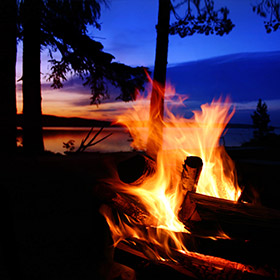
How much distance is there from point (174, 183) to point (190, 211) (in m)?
0.57

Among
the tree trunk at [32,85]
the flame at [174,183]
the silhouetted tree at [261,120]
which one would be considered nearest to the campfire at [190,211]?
the flame at [174,183]

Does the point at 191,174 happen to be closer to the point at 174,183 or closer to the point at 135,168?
the point at 174,183

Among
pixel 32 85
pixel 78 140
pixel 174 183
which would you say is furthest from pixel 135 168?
pixel 78 140

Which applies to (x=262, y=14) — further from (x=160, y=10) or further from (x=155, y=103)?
(x=155, y=103)

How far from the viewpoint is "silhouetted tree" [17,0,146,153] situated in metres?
7.11

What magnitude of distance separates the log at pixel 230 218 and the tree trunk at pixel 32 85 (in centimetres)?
600

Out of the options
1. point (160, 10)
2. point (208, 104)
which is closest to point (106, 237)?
point (208, 104)

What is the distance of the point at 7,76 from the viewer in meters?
5.78

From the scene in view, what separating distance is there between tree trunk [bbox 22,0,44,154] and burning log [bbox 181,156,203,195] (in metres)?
5.65

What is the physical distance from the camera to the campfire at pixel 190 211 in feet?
5.79

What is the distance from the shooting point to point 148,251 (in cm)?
181

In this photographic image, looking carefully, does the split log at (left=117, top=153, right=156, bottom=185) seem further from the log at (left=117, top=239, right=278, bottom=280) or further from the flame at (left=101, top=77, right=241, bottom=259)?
the log at (left=117, top=239, right=278, bottom=280)

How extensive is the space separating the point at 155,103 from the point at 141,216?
15.6 feet

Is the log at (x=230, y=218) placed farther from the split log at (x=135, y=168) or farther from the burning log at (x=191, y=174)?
the split log at (x=135, y=168)
